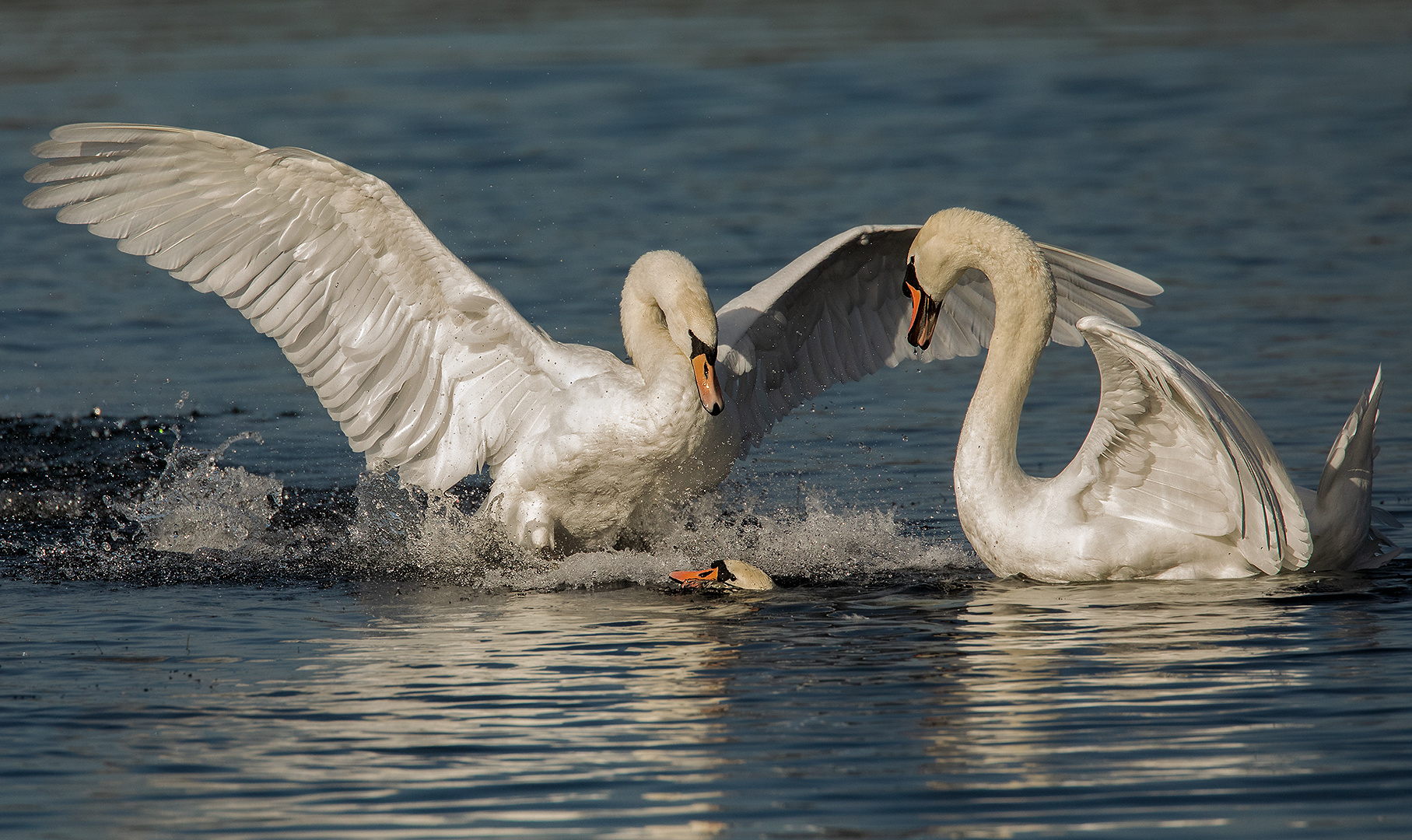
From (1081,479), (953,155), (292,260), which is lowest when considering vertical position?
(1081,479)

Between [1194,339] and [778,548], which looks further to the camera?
[1194,339]

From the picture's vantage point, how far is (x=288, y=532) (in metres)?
9.44

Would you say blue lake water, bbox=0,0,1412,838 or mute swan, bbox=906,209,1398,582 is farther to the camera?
mute swan, bbox=906,209,1398,582

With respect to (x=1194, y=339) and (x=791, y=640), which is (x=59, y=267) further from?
(x=791, y=640)

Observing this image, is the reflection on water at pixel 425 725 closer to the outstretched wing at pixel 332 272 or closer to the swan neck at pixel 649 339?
the swan neck at pixel 649 339

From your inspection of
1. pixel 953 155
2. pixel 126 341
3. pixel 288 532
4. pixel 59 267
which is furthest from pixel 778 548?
pixel 953 155

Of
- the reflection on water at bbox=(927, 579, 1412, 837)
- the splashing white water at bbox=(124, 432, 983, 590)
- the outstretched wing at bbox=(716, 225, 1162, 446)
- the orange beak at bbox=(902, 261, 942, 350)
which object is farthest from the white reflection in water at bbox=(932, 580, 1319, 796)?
the outstretched wing at bbox=(716, 225, 1162, 446)

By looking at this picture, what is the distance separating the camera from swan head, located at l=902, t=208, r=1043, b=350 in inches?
308

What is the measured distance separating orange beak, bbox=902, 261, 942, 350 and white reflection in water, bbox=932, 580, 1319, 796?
1.17 meters

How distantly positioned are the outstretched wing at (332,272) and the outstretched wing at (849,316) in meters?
1.14

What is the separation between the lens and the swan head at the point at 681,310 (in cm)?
767

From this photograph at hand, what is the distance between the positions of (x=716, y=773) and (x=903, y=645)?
1.58 metres

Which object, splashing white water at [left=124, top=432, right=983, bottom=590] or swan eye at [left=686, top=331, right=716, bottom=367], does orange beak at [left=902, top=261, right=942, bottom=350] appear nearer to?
swan eye at [left=686, top=331, right=716, bottom=367]

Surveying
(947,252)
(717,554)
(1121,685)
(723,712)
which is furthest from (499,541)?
(1121,685)
